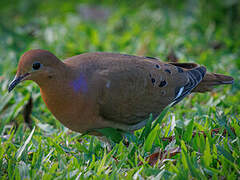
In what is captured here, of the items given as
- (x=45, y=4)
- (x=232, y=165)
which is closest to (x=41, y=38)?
(x=45, y=4)

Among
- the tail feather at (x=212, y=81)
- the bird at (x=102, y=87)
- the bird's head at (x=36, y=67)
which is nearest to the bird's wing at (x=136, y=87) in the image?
the bird at (x=102, y=87)

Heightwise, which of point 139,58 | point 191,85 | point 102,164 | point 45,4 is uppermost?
point 45,4

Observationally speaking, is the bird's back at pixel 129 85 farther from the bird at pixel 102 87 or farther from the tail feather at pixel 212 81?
the tail feather at pixel 212 81

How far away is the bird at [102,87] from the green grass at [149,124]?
211 mm

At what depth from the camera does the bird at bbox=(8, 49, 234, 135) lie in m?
2.98

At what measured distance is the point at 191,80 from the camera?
359 centimetres

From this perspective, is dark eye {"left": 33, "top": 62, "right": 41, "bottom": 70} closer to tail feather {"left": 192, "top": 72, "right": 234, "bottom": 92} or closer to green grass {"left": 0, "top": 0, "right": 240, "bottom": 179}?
green grass {"left": 0, "top": 0, "right": 240, "bottom": 179}

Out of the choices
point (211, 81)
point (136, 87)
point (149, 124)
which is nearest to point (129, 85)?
point (136, 87)

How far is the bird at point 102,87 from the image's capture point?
298cm

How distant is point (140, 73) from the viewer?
327 centimetres

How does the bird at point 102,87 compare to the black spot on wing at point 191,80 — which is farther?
the black spot on wing at point 191,80

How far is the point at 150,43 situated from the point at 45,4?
9.46 ft

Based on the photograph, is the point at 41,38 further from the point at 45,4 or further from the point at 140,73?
the point at 140,73

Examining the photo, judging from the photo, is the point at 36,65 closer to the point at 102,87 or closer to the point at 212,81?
the point at 102,87
